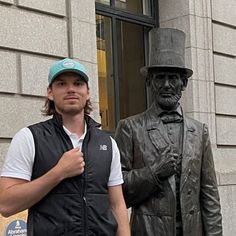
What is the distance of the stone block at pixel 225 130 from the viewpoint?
10.4m

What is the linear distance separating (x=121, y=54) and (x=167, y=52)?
6.44 m

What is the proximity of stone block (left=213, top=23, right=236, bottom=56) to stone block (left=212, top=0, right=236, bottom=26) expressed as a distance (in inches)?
5.4

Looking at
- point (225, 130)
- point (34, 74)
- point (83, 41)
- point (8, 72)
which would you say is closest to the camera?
point (8, 72)

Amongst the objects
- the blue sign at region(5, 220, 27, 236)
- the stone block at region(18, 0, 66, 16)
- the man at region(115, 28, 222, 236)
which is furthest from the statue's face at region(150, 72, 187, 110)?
the stone block at region(18, 0, 66, 16)

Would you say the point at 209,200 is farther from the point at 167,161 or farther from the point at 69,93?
the point at 69,93

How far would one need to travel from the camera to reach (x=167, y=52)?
364 cm

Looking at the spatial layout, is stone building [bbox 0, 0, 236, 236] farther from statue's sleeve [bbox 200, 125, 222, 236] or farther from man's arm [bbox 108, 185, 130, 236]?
man's arm [bbox 108, 185, 130, 236]

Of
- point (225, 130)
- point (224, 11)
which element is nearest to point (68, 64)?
point (225, 130)

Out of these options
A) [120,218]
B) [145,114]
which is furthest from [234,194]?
[120,218]

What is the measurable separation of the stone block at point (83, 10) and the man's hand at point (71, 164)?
5607 mm

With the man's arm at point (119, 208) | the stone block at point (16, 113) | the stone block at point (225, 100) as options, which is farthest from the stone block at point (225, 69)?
the man's arm at point (119, 208)

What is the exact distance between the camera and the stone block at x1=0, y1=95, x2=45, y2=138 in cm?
702

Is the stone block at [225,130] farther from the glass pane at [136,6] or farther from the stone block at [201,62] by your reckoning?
the glass pane at [136,6]

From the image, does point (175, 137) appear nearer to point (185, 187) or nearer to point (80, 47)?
point (185, 187)
